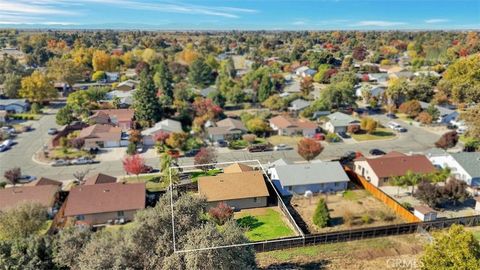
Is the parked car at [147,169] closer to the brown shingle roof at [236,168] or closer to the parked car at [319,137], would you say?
the brown shingle roof at [236,168]

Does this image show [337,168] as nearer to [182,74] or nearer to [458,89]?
[458,89]

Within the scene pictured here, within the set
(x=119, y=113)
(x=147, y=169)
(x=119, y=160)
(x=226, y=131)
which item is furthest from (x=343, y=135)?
(x=119, y=113)

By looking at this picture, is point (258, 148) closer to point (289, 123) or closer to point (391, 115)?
point (289, 123)

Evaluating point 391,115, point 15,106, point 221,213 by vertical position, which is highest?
point 221,213

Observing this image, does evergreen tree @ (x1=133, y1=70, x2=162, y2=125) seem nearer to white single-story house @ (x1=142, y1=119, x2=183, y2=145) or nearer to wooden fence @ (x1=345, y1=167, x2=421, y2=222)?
white single-story house @ (x1=142, y1=119, x2=183, y2=145)

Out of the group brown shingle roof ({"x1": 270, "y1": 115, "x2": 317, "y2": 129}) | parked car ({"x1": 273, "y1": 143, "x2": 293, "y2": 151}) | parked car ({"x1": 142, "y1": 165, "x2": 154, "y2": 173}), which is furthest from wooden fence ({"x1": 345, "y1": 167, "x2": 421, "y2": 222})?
parked car ({"x1": 142, "y1": 165, "x2": 154, "y2": 173})

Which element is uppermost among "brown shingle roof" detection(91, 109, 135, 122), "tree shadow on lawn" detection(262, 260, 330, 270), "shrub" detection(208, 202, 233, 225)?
"brown shingle roof" detection(91, 109, 135, 122)
